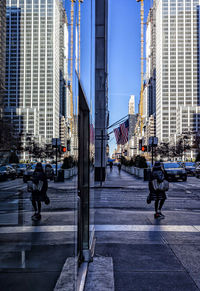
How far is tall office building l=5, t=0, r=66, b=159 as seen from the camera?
1.26 m

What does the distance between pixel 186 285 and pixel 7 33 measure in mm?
3701

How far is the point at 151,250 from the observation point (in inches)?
217

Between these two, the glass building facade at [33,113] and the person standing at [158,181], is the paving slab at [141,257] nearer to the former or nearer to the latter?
the glass building facade at [33,113]

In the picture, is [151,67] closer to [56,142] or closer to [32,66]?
[56,142]

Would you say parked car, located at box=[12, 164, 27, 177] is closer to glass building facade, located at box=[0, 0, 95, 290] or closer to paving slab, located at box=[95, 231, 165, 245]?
glass building facade, located at box=[0, 0, 95, 290]

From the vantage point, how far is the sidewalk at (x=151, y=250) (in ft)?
13.3

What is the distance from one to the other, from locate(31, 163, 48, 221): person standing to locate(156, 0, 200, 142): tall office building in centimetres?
13393

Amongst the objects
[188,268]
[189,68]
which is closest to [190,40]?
[189,68]

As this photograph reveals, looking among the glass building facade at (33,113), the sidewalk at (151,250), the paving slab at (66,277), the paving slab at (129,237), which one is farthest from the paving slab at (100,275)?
the glass building facade at (33,113)

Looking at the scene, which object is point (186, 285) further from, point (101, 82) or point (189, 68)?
point (189, 68)

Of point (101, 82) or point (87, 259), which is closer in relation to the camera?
point (87, 259)

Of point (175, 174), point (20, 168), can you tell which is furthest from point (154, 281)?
point (175, 174)

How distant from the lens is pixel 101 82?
80.0ft

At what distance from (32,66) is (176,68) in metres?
168
